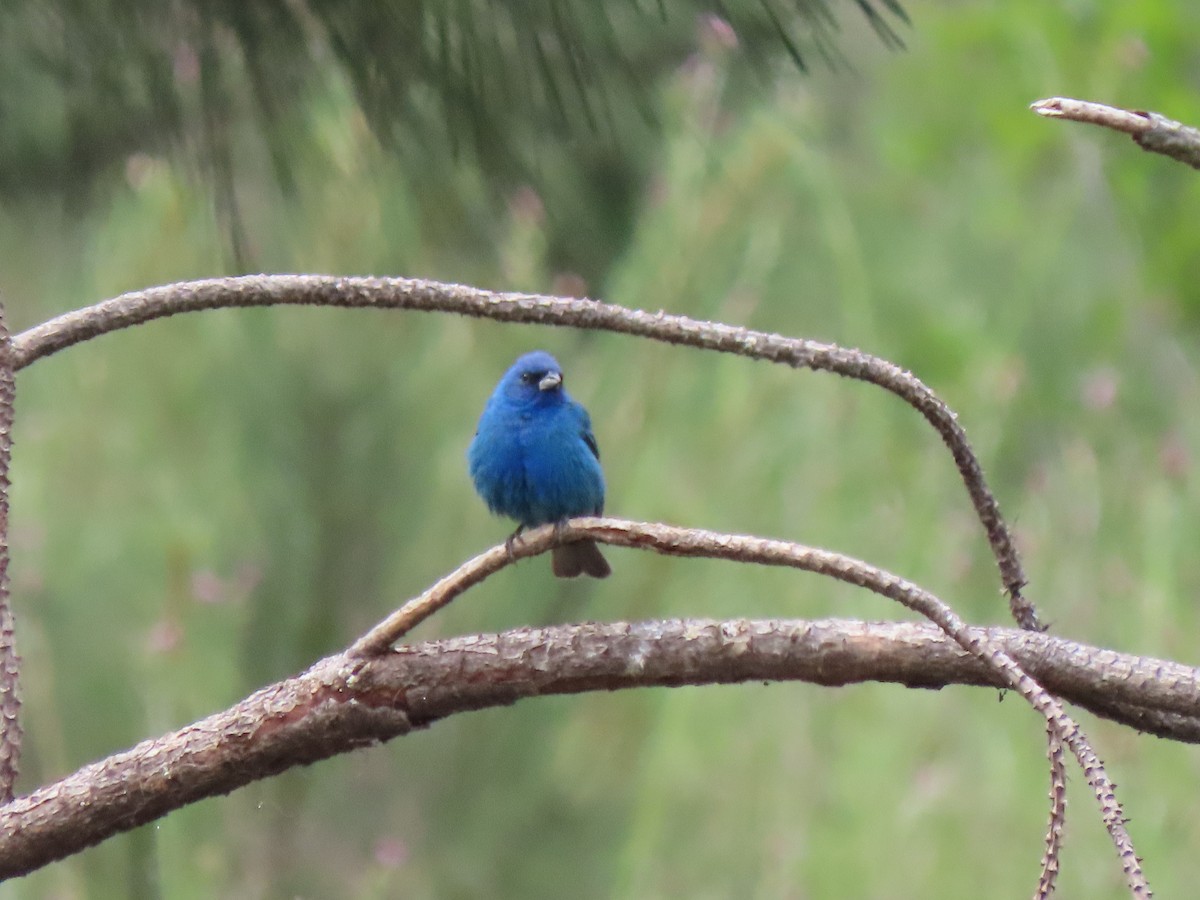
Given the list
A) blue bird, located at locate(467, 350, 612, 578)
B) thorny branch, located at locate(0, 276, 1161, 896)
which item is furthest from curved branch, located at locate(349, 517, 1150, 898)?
blue bird, located at locate(467, 350, 612, 578)

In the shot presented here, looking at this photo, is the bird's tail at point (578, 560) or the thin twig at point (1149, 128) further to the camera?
the bird's tail at point (578, 560)

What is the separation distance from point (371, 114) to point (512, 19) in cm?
25

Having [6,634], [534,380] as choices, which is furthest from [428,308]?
[534,380]

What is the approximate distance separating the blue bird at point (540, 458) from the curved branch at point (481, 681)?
100 cm

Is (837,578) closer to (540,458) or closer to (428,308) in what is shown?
(428,308)

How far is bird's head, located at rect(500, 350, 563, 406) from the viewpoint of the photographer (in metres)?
2.79

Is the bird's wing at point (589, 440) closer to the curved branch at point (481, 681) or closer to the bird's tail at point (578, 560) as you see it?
the bird's tail at point (578, 560)

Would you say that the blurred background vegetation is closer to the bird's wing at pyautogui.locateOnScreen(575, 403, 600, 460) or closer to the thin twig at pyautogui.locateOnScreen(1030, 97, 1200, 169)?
the bird's wing at pyautogui.locateOnScreen(575, 403, 600, 460)

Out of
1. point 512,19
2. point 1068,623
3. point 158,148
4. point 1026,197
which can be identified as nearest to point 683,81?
point 158,148

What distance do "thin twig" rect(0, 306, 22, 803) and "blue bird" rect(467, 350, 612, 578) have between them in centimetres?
121

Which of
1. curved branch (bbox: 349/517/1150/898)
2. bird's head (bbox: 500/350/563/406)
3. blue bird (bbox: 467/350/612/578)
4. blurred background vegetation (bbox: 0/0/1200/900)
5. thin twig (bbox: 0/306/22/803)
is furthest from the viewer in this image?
blurred background vegetation (bbox: 0/0/1200/900)

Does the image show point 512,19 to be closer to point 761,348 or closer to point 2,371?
point 761,348

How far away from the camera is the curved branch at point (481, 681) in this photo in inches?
60.0

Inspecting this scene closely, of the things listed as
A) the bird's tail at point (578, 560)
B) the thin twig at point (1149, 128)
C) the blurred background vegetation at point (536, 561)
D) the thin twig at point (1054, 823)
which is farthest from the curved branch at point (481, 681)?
the blurred background vegetation at point (536, 561)
